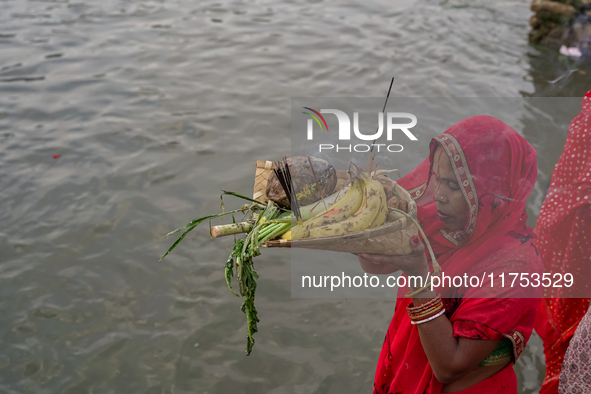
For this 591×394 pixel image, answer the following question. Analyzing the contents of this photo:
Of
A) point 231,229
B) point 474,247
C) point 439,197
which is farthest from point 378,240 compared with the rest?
point 231,229

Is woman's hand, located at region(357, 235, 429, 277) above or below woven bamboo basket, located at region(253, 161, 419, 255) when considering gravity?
below

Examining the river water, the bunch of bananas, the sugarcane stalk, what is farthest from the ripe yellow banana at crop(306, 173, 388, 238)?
the river water

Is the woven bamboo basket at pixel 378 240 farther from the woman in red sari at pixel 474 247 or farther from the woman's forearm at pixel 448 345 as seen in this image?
the woman's forearm at pixel 448 345

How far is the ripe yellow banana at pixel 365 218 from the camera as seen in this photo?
1.24m

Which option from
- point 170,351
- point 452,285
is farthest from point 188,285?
point 452,285

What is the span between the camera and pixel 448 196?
1.34 meters

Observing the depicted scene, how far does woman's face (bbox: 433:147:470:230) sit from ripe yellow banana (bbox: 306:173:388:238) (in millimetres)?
198

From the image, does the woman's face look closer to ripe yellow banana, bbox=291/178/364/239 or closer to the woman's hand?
the woman's hand

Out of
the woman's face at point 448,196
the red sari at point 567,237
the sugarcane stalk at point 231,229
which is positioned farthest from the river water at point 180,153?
the sugarcane stalk at point 231,229

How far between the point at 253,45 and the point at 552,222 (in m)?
5.50

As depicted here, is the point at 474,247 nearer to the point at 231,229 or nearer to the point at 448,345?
the point at 448,345

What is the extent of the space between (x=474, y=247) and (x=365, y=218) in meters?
0.45

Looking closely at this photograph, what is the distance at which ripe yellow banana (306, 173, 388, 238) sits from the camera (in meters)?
1.24

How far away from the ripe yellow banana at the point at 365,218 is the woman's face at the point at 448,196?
0.20 meters
